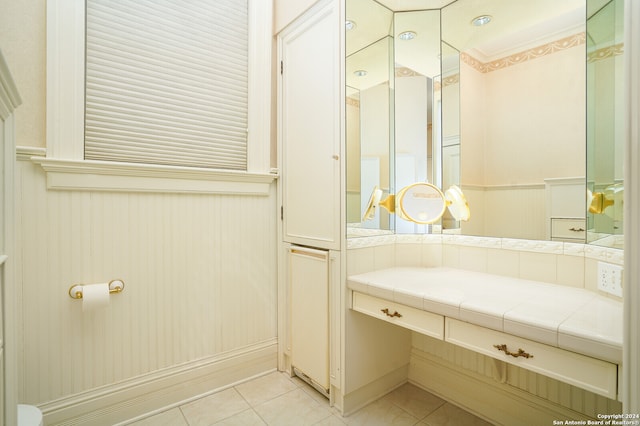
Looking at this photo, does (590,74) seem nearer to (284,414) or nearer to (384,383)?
(384,383)

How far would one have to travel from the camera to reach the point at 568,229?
148cm

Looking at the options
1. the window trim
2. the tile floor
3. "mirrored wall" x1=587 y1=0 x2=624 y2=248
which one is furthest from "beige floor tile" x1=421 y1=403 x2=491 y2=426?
the window trim

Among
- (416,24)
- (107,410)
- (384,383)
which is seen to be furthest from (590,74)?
(107,410)

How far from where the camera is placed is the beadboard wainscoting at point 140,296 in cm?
149

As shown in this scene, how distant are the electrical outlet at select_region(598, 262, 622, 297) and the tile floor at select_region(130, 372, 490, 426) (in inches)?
37.6

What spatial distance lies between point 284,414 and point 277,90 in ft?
6.66

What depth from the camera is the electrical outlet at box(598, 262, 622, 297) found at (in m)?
1.18

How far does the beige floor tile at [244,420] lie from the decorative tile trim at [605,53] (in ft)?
7.68

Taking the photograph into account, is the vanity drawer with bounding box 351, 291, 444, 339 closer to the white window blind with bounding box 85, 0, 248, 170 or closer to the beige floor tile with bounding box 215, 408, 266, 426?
the beige floor tile with bounding box 215, 408, 266, 426

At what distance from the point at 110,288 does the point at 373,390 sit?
5.18 ft

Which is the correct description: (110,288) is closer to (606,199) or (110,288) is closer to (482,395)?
(482,395)

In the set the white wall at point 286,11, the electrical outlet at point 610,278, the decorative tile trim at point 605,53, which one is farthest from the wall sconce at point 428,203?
the white wall at point 286,11

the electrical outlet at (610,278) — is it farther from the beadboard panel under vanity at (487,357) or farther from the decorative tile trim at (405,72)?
the decorative tile trim at (405,72)

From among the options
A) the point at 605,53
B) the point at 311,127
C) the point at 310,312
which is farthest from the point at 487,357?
the point at 311,127
